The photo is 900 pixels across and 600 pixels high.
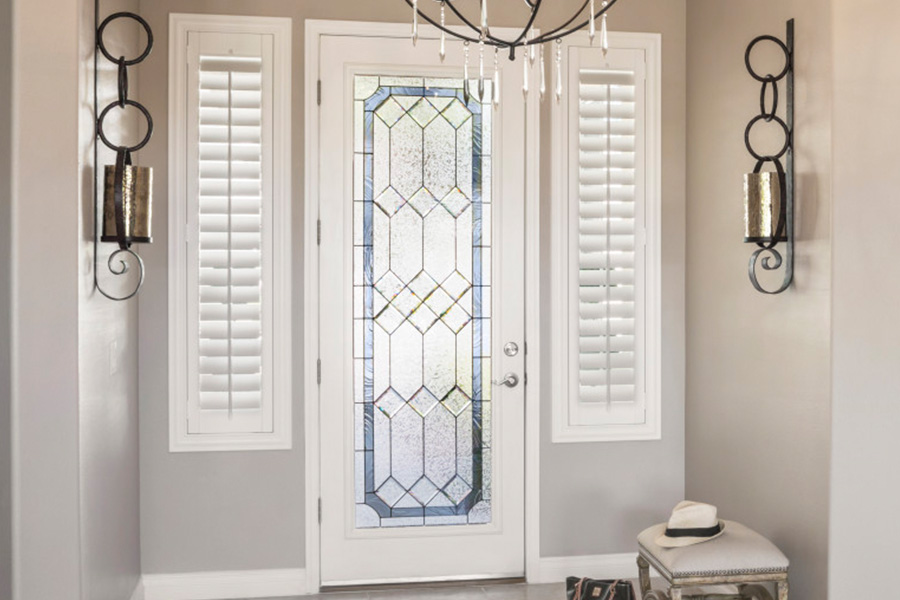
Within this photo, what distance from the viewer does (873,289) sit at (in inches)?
115

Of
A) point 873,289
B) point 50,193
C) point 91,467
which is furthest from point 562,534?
point 50,193

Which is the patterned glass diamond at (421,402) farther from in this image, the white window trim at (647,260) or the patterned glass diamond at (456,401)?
the white window trim at (647,260)

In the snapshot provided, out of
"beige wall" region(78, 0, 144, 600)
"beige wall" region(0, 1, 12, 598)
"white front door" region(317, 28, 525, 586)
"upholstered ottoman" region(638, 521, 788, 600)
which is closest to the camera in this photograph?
"beige wall" region(0, 1, 12, 598)

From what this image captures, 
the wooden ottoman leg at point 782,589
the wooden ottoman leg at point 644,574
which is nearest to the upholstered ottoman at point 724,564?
the wooden ottoman leg at point 782,589

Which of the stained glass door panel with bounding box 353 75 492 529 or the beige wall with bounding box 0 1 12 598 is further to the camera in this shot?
the stained glass door panel with bounding box 353 75 492 529

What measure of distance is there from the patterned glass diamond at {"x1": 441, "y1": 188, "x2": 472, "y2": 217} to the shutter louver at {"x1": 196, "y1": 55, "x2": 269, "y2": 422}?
75 centimetres

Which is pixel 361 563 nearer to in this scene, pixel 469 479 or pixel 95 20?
pixel 469 479

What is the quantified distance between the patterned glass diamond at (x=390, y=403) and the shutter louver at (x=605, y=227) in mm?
763

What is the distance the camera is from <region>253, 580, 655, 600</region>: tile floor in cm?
379

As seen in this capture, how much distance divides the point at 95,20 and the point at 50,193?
0.67 metres

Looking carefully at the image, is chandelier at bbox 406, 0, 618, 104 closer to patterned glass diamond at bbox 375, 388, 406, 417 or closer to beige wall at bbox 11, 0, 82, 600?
beige wall at bbox 11, 0, 82, 600

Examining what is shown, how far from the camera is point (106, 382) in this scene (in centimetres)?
318

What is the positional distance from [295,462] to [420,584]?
0.73 m

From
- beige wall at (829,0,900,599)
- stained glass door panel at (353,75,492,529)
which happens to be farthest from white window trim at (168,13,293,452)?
beige wall at (829,0,900,599)
